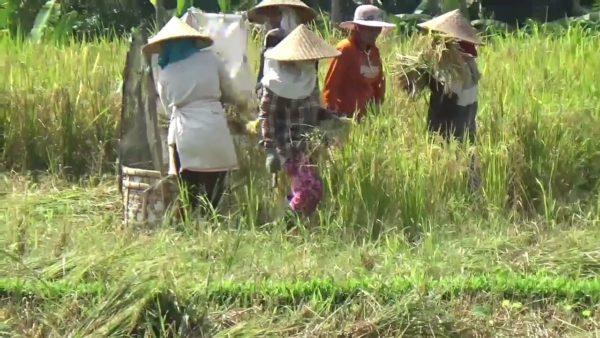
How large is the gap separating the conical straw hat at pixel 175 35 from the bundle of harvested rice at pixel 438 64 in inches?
41.9

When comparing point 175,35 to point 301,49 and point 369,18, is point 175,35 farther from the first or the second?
point 369,18

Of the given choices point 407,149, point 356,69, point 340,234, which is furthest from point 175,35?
point 407,149

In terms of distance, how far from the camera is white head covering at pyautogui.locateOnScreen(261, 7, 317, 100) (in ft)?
14.4

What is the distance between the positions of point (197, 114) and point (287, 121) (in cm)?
42

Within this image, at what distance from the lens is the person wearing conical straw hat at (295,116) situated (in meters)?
4.40

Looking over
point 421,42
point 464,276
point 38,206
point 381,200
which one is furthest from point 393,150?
point 38,206

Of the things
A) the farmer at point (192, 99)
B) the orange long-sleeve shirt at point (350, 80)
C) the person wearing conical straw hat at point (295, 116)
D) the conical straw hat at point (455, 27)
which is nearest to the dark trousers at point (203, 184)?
the farmer at point (192, 99)

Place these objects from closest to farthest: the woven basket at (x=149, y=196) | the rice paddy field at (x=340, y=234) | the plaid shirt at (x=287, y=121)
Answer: the rice paddy field at (x=340, y=234) → the plaid shirt at (x=287, y=121) → the woven basket at (x=149, y=196)

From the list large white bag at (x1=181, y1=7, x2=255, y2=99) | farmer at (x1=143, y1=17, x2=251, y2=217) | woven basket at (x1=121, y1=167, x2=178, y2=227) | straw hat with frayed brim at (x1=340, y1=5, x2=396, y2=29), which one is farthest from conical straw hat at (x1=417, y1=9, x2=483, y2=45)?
woven basket at (x1=121, y1=167, x2=178, y2=227)

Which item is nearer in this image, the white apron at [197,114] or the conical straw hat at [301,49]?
the conical straw hat at [301,49]

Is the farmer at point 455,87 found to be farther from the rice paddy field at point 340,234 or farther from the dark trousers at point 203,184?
the dark trousers at point 203,184

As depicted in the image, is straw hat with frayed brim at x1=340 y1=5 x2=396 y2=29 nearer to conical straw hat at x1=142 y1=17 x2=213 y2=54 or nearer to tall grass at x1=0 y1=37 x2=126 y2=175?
conical straw hat at x1=142 y1=17 x2=213 y2=54

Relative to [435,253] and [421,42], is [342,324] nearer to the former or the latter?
[435,253]

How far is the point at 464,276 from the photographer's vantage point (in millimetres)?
3869
